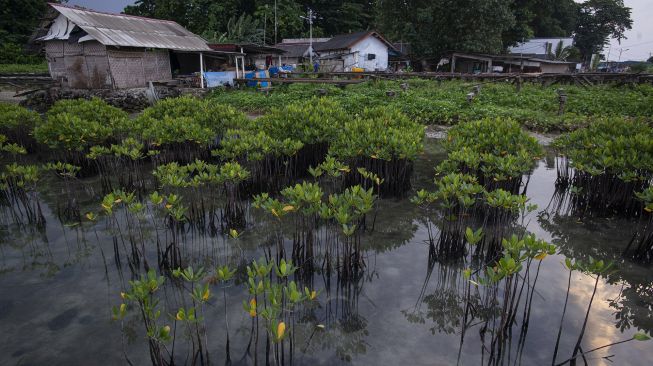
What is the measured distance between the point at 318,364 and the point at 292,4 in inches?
1775

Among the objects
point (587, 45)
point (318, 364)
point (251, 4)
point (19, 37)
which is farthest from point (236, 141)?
point (587, 45)

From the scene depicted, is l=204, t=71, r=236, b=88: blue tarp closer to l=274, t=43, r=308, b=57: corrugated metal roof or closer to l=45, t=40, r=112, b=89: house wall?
l=45, t=40, r=112, b=89: house wall

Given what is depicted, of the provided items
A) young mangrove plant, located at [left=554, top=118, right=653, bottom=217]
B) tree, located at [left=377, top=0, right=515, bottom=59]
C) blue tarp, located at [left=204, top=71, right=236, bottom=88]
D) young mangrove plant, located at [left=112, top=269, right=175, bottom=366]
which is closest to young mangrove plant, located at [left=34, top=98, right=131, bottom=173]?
young mangrove plant, located at [left=112, top=269, right=175, bottom=366]

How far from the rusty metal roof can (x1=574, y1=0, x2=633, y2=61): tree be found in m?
53.3

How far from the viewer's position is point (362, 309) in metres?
4.83

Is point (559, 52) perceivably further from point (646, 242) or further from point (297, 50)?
point (646, 242)

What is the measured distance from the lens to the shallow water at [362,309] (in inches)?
162

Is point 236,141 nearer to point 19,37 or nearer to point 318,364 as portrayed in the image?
point 318,364

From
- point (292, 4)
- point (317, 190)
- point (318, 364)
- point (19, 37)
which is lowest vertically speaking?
point (318, 364)

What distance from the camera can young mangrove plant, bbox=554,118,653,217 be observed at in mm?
6832

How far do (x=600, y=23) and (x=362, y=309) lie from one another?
66079mm

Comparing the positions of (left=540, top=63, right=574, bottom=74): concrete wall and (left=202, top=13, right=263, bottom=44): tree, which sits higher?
(left=202, top=13, right=263, bottom=44): tree

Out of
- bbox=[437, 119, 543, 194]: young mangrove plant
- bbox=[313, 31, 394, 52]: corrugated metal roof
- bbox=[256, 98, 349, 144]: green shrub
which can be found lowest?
bbox=[437, 119, 543, 194]: young mangrove plant

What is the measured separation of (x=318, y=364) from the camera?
400 cm
